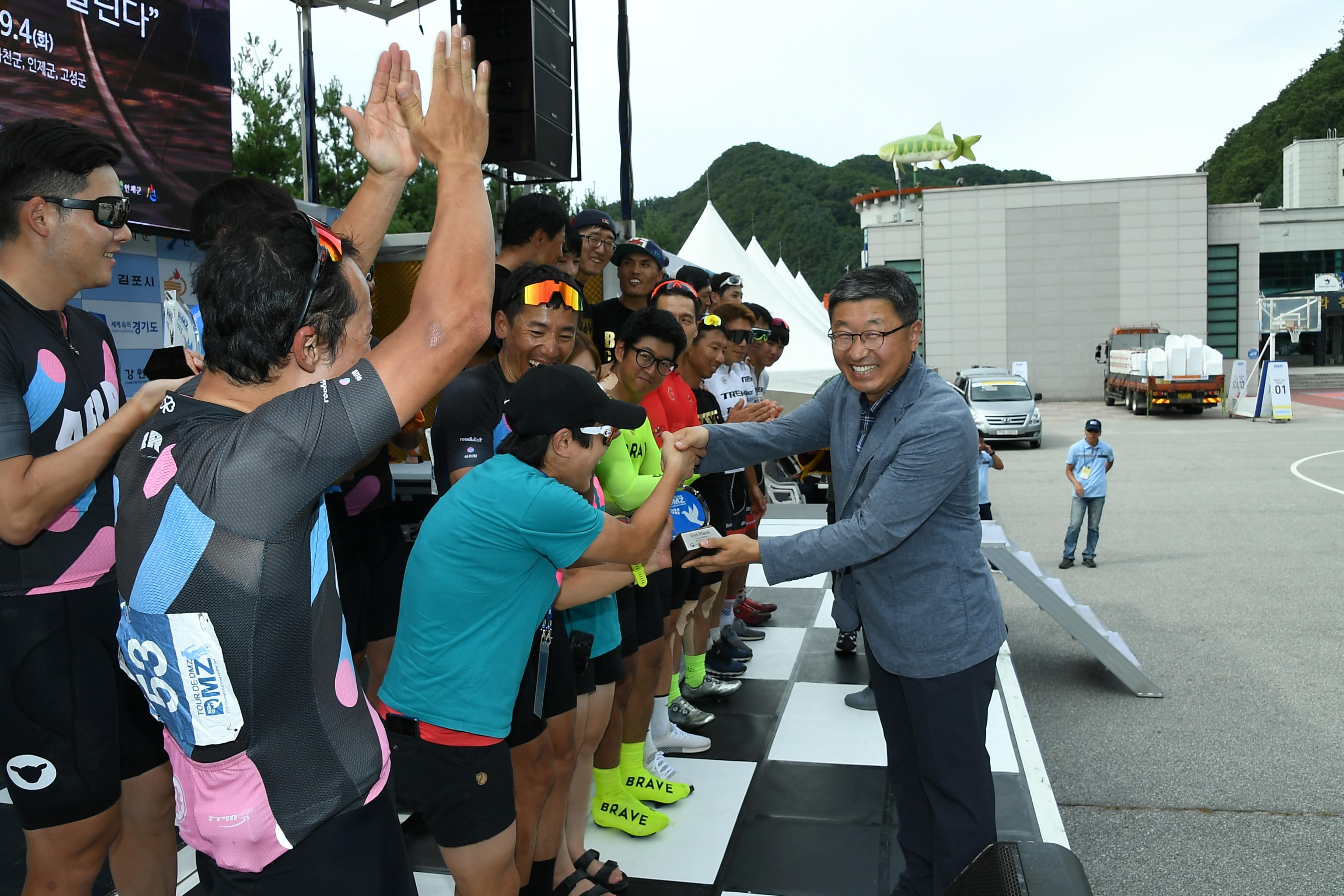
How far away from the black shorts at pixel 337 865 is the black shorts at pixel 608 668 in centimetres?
148

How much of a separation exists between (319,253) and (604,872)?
2.28 m

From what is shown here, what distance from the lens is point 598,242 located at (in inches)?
199

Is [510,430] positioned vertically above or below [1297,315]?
below

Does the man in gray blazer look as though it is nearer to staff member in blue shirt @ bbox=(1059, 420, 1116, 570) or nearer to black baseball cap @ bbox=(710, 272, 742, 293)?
black baseball cap @ bbox=(710, 272, 742, 293)

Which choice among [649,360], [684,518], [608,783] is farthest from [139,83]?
[608,783]

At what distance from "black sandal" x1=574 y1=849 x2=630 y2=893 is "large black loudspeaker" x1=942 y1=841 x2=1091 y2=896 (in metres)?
1.53

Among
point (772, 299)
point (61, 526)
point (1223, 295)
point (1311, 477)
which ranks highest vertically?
point (1223, 295)

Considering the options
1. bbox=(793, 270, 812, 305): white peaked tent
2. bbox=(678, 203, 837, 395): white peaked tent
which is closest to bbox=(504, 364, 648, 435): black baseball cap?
bbox=(678, 203, 837, 395): white peaked tent

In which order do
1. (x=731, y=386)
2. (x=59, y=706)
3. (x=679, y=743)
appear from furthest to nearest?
1. (x=731, y=386)
2. (x=679, y=743)
3. (x=59, y=706)

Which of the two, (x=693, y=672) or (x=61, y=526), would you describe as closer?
(x=61, y=526)

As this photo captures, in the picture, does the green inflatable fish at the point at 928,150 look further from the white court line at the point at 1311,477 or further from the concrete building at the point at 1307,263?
the white court line at the point at 1311,477

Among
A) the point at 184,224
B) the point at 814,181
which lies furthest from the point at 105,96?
the point at 814,181

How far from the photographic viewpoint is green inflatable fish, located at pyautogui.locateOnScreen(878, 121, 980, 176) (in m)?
57.1

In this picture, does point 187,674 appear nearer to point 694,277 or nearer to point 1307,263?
point 694,277
